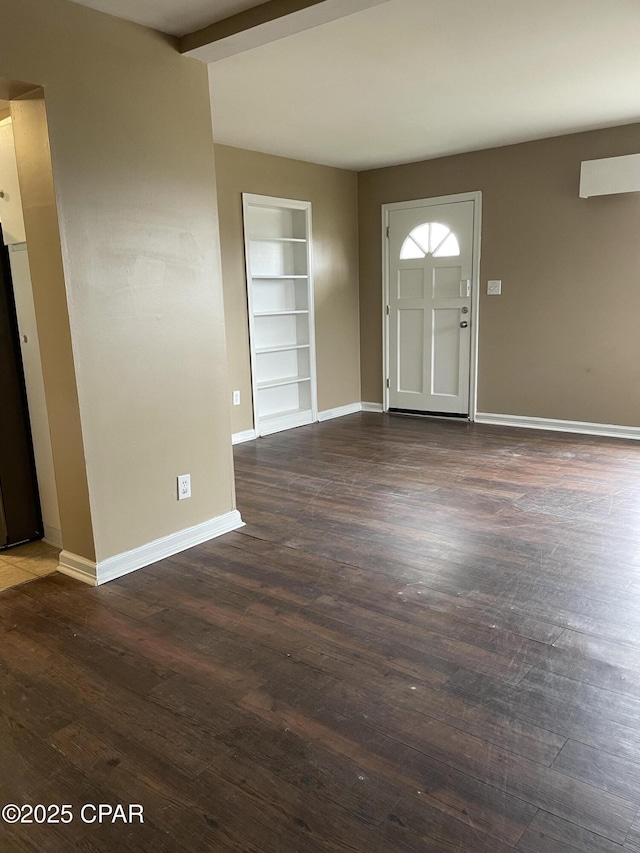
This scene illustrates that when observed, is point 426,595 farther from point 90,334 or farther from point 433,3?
point 433,3

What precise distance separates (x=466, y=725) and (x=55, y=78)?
277cm

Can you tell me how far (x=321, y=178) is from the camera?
596 centimetres

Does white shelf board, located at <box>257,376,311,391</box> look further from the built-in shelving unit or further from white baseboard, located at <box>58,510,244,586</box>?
white baseboard, located at <box>58,510,244,586</box>

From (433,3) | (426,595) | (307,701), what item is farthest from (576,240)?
(307,701)

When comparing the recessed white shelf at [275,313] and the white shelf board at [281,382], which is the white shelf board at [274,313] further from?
the white shelf board at [281,382]

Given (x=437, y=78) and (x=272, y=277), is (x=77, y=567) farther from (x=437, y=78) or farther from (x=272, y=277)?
(x=272, y=277)

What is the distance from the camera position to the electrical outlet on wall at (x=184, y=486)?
3.13m

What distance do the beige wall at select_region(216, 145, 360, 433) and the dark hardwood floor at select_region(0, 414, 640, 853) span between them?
2.22 metres

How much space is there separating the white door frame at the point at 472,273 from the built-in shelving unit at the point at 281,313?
0.87 meters

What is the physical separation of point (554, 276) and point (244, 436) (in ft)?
9.90

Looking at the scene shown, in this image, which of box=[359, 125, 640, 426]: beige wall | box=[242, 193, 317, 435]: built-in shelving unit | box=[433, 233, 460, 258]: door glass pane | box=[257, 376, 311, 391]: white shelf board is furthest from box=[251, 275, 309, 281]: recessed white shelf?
box=[359, 125, 640, 426]: beige wall

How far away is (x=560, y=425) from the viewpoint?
5.51 metres

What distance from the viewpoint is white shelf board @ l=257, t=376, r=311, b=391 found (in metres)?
5.70

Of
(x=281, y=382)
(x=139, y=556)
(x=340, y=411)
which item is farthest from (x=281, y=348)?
(x=139, y=556)
